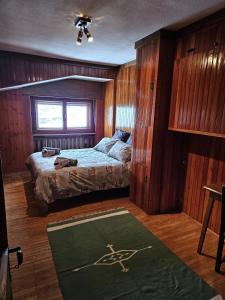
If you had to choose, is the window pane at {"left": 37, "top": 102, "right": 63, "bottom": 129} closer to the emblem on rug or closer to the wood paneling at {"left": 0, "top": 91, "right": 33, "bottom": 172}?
the wood paneling at {"left": 0, "top": 91, "right": 33, "bottom": 172}

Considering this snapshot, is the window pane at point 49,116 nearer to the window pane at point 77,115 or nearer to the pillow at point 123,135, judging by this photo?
the window pane at point 77,115

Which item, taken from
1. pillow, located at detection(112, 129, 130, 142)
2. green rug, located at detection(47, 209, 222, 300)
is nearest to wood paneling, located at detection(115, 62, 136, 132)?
pillow, located at detection(112, 129, 130, 142)

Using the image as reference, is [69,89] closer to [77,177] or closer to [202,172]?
[77,177]

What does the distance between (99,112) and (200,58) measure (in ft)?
10.4

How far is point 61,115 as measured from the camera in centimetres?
486

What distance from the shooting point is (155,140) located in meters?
2.64

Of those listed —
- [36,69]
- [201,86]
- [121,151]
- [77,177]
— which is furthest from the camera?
[36,69]

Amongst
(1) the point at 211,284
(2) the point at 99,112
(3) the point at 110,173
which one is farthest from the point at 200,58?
(2) the point at 99,112

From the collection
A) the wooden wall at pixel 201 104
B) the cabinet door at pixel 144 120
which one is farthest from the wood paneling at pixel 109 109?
the wooden wall at pixel 201 104

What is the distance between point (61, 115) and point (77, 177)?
240cm

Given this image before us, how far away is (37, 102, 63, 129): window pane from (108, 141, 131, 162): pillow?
1849 millimetres

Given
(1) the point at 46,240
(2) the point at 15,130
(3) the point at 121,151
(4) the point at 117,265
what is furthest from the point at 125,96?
(4) the point at 117,265

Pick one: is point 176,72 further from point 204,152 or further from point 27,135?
point 27,135

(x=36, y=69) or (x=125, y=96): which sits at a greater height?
(x=36, y=69)
